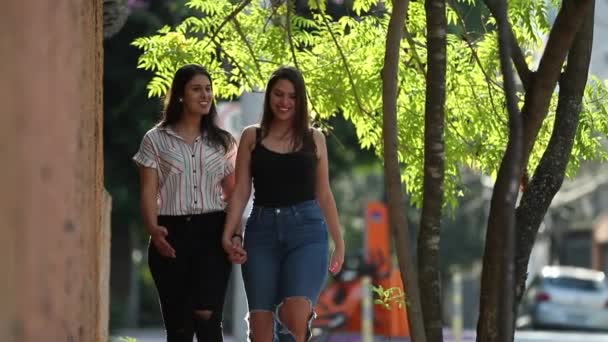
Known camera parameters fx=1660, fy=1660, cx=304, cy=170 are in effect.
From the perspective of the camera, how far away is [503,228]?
5.91 meters

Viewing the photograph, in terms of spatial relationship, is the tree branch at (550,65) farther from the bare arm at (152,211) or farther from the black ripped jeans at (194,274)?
the bare arm at (152,211)

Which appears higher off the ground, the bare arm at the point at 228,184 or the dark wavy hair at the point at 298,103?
the dark wavy hair at the point at 298,103

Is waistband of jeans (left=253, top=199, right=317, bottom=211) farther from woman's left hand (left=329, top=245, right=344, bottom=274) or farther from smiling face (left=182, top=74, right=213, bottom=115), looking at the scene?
smiling face (left=182, top=74, right=213, bottom=115)

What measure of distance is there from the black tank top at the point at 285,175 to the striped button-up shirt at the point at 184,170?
251 mm

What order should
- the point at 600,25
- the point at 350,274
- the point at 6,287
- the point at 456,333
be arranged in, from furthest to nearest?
the point at 600,25 → the point at 350,274 → the point at 456,333 → the point at 6,287

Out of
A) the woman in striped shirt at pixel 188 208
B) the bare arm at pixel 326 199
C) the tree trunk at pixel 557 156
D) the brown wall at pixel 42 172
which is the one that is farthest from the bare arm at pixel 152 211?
the brown wall at pixel 42 172

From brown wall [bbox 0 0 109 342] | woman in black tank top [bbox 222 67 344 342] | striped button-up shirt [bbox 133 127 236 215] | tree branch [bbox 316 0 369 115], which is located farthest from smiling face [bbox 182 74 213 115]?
brown wall [bbox 0 0 109 342]

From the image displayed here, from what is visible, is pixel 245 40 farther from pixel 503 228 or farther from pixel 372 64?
pixel 503 228

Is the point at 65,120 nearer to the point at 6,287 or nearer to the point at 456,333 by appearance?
the point at 6,287

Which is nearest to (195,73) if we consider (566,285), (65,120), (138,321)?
(65,120)

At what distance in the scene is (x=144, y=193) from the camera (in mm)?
7805

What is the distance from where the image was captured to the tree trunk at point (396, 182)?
617cm

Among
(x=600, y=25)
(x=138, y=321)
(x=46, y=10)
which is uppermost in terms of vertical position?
(x=600, y=25)

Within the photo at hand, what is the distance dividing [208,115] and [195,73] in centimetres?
25
